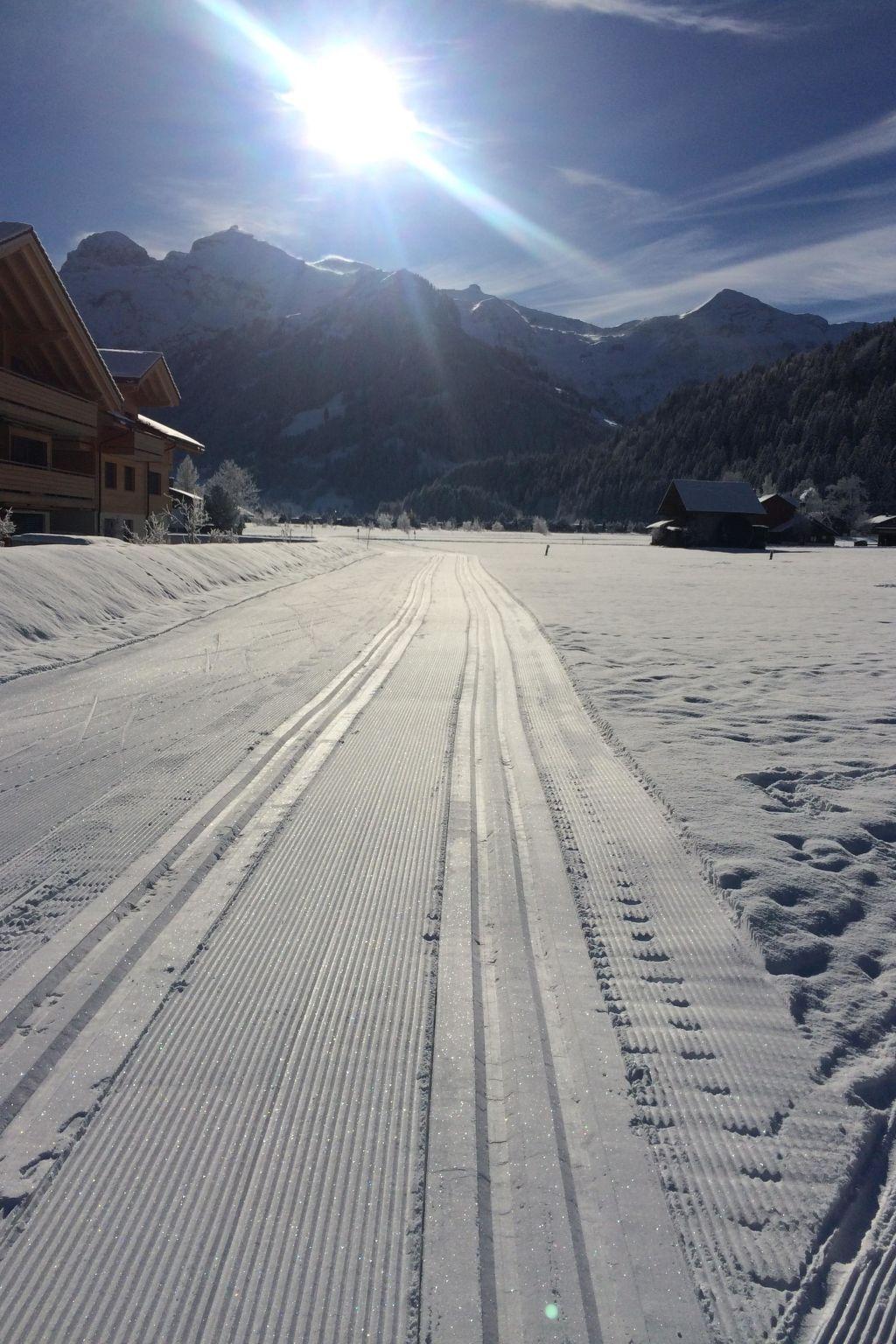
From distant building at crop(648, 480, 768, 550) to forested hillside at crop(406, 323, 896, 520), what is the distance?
56409 mm

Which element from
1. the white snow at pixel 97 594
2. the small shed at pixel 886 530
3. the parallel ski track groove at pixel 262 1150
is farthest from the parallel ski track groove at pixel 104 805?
the small shed at pixel 886 530

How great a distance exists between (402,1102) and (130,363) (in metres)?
28.2

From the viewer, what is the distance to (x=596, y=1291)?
Answer: 1638 millimetres

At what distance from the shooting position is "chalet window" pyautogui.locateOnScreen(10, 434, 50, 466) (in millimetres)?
19516

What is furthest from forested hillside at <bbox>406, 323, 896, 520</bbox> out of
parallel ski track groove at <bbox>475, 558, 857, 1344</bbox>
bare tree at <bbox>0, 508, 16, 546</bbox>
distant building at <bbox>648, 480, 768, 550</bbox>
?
parallel ski track groove at <bbox>475, 558, 857, 1344</bbox>

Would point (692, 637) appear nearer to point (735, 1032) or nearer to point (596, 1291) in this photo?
point (735, 1032)

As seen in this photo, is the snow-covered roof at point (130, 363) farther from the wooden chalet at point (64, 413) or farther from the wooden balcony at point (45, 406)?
the wooden balcony at point (45, 406)

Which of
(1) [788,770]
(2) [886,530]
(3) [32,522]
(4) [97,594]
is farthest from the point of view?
(2) [886,530]

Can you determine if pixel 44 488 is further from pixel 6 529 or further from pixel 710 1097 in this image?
pixel 710 1097

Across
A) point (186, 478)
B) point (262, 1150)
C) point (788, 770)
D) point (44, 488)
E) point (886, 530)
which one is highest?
point (886, 530)

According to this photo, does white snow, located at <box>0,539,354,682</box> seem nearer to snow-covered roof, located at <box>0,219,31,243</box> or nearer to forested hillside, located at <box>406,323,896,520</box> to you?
snow-covered roof, located at <box>0,219,31,243</box>

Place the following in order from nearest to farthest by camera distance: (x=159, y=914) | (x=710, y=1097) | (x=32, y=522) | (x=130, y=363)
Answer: (x=710, y=1097)
(x=159, y=914)
(x=32, y=522)
(x=130, y=363)

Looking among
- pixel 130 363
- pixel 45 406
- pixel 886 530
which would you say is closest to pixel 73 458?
pixel 45 406

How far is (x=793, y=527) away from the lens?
69938 millimetres
